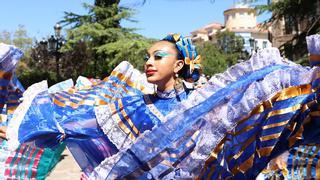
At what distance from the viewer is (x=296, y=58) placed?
10.1 meters

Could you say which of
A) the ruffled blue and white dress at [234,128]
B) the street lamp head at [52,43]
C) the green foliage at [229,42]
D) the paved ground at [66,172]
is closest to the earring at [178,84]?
the ruffled blue and white dress at [234,128]

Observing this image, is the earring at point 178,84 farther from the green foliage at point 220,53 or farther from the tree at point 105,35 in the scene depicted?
the green foliage at point 220,53

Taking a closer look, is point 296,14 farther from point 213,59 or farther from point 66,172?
point 213,59

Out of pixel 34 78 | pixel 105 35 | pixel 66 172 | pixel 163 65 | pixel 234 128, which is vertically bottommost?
pixel 34 78

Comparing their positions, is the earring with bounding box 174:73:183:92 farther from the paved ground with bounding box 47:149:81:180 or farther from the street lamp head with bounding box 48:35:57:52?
the street lamp head with bounding box 48:35:57:52

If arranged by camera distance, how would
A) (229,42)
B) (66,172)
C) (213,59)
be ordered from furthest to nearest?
(229,42) → (213,59) → (66,172)

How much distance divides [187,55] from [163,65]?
8.3 inches

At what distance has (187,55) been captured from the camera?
3.21 m

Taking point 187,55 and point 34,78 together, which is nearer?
point 187,55

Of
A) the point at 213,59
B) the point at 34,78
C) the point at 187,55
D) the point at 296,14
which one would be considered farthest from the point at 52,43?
the point at 213,59

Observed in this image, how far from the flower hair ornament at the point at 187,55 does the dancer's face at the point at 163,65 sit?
4 cm

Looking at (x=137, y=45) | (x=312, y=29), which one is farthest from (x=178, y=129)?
(x=137, y=45)

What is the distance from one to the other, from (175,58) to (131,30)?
15.3 m

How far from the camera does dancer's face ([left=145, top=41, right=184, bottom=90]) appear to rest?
3.07 m
